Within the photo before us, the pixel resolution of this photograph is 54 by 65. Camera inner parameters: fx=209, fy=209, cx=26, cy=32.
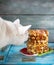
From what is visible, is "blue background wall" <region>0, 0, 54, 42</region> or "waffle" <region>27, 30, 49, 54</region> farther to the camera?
"blue background wall" <region>0, 0, 54, 42</region>

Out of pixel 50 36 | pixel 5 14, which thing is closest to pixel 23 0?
pixel 5 14

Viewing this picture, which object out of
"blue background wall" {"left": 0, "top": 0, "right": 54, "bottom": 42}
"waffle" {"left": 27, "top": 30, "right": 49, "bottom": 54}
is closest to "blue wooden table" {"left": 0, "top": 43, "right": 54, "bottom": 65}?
"waffle" {"left": 27, "top": 30, "right": 49, "bottom": 54}

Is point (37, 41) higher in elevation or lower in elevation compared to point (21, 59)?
higher

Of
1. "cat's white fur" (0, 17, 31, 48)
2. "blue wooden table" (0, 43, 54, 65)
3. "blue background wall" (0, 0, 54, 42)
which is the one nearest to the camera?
"cat's white fur" (0, 17, 31, 48)

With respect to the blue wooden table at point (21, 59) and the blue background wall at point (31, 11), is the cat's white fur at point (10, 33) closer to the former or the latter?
the blue wooden table at point (21, 59)

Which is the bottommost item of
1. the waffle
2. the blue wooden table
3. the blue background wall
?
the blue wooden table

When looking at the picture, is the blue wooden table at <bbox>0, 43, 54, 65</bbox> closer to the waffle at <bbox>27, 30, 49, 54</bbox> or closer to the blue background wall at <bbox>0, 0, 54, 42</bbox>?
the waffle at <bbox>27, 30, 49, 54</bbox>

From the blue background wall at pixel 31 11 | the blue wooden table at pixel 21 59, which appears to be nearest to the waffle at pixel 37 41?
the blue wooden table at pixel 21 59

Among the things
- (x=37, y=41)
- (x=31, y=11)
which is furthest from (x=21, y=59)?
(x=31, y=11)

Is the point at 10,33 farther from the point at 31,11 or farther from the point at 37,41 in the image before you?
the point at 31,11
